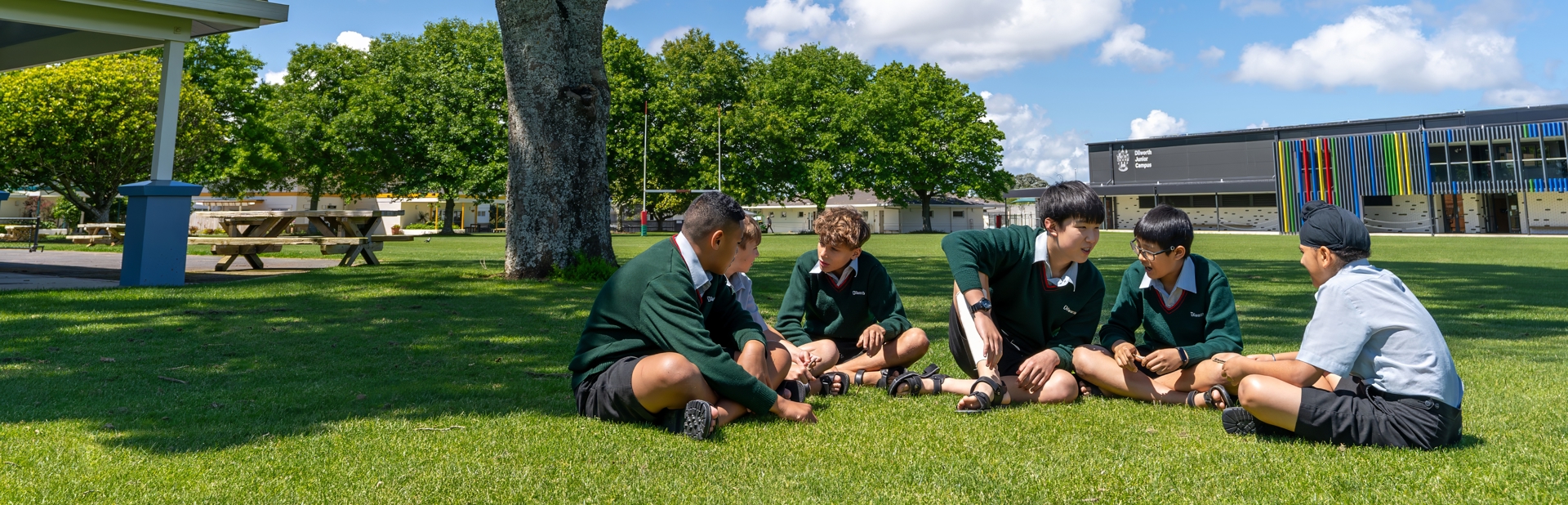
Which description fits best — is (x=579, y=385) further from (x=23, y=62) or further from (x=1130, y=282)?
(x=23, y=62)

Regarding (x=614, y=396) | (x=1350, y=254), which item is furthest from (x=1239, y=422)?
(x=614, y=396)

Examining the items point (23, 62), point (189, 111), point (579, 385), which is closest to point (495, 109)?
point (189, 111)

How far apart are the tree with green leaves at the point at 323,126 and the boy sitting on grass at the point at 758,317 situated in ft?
140

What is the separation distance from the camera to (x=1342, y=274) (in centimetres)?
337

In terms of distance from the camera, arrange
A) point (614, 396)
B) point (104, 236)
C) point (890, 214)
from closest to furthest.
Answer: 1. point (614, 396)
2. point (104, 236)
3. point (890, 214)

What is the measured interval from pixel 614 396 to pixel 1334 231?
2.89 m

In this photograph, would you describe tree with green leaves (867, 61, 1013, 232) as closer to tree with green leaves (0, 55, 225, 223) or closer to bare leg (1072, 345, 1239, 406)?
tree with green leaves (0, 55, 225, 223)

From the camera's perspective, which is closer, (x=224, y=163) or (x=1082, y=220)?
(x=1082, y=220)

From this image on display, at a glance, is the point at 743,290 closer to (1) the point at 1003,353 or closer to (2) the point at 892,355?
(2) the point at 892,355

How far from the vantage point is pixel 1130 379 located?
15.2 feet

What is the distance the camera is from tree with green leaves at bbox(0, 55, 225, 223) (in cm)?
2642

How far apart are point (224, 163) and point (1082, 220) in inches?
1643

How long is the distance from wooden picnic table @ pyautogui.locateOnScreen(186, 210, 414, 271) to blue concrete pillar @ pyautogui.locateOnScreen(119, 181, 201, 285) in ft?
4.35

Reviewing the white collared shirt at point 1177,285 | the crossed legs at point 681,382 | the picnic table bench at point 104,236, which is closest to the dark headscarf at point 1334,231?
the white collared shirt at point 1177,285
